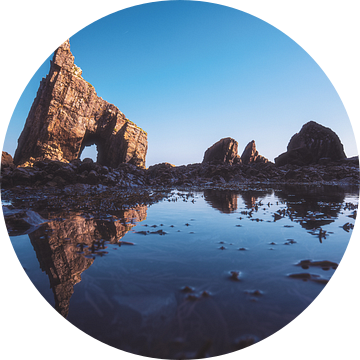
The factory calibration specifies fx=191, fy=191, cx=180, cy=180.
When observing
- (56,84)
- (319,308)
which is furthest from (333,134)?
(56,84)

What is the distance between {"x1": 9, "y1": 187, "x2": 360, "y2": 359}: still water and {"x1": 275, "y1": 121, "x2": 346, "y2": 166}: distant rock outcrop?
170ft

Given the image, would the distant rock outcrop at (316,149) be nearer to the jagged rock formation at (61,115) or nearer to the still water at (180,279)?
the still water at (180,279)

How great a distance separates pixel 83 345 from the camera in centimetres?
211

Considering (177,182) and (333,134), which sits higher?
(333,134)

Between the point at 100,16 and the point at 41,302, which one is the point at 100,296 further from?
the point at 100,16

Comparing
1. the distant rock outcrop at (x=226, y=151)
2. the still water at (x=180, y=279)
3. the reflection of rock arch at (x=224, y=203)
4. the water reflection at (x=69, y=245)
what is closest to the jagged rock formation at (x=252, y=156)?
the distant rock outcrop at (x=226, y=151)

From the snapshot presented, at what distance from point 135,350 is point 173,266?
1.66m

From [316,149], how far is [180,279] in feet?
197

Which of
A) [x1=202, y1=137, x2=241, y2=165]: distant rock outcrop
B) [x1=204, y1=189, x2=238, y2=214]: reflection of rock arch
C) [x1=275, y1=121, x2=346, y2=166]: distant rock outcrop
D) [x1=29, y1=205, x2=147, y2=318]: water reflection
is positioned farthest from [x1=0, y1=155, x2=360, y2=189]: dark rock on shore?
[x1=202, y1=137, x2=241, y2=165]: distant rock outcrop

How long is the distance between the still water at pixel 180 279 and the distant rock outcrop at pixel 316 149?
2037 inches

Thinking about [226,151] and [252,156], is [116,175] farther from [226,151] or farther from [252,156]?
[252,156]

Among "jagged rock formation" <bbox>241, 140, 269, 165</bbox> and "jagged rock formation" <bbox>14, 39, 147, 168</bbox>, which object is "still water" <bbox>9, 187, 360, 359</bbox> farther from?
"jagged rock formation" <bbox>241, 140, 269, 165</bbox>

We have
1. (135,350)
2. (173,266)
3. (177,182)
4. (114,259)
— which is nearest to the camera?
(135,350)

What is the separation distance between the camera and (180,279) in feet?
9.90
